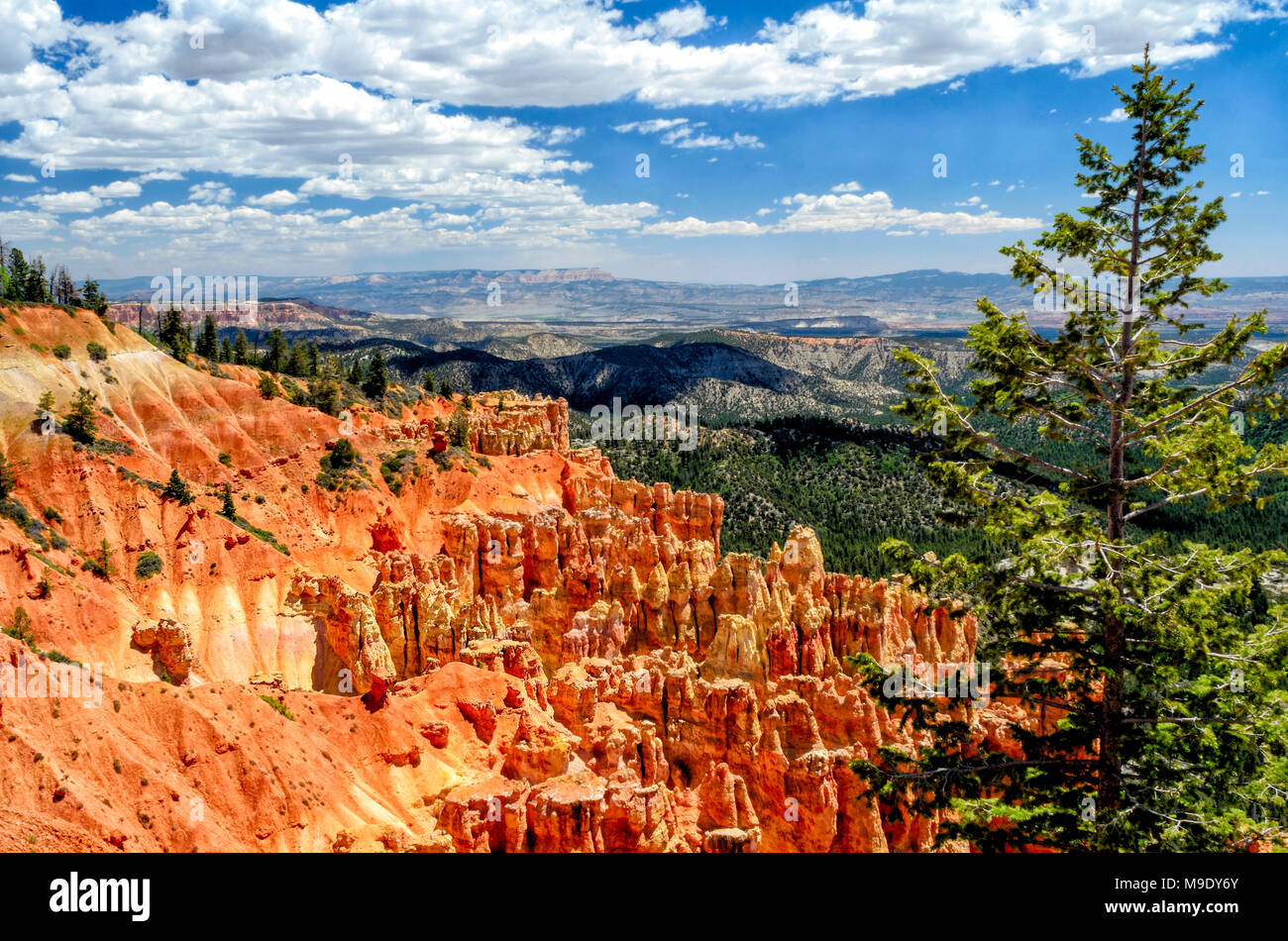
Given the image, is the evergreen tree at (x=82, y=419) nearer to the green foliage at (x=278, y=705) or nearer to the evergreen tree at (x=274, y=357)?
the green foliage at (x=278, y=705)

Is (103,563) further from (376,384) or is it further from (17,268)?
(17,268)

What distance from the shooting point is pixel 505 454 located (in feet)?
284

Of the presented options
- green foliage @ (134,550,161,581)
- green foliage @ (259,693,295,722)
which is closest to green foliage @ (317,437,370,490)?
green foliage @ (134,550,161,581)

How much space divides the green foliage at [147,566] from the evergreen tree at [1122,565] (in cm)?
4389

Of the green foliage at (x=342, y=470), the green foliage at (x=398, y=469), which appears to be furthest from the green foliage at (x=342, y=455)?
the green foliage at (x=398, y=469)

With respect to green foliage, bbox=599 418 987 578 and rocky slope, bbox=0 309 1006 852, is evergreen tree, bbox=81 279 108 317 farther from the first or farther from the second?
green foliage, bbox=599 418 987 578

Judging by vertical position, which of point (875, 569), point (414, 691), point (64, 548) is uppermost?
point (64, 548)

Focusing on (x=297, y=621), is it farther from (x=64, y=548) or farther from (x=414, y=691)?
(x=414, y=691)

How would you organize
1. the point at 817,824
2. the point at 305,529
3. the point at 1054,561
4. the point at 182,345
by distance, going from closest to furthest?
the point at 1054,561 < the point at 817,824 < the point at 305,529 < the point at 182,345

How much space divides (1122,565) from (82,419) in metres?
57.4

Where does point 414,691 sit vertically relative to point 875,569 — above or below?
above

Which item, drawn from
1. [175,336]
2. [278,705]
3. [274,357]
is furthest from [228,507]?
[274,357]
